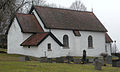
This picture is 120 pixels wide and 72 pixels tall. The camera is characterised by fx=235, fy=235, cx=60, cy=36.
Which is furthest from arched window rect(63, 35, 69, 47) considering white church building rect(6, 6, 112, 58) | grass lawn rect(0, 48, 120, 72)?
grass lawn rect(0, 48, 120, 72)

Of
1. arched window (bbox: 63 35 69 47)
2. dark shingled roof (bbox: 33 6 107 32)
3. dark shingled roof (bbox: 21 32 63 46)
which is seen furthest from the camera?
arched window (bbox: 63 35 69 47)

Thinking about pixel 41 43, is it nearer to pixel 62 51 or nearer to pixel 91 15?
pixel 62 51

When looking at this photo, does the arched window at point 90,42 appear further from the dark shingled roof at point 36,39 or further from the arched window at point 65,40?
the dark shingled roof at point 36,39

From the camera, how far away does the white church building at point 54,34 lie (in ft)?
117

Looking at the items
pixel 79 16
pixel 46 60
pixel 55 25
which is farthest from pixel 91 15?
pixel 46 60

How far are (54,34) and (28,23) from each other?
4.77m

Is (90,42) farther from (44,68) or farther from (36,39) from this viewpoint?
(44,68)

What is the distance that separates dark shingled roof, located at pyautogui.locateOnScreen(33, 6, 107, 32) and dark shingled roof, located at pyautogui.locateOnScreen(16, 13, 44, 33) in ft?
4.77

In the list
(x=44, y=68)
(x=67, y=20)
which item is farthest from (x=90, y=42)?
(x=44, y=68)

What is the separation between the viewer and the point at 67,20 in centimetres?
4181

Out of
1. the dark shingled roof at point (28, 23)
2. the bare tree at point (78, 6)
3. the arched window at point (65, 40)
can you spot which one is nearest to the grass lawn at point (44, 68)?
the dark shingled roof at point (28, 23)

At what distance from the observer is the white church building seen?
117 ft

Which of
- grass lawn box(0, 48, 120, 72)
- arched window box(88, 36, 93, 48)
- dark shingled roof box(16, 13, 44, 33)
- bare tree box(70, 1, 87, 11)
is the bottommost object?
grass lawn box(0, 48, 120, 72)

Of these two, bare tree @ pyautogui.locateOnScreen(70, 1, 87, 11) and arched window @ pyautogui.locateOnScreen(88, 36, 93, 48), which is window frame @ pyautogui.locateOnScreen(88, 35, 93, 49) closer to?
arched window @ pyautogui.locateOnScreen(88, 36, 93, 48)
